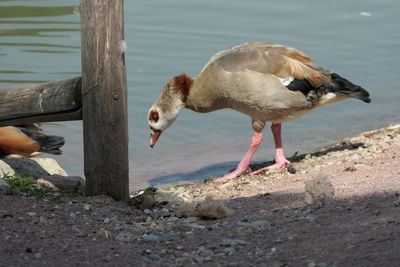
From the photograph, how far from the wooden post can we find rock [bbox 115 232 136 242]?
3.35 ft

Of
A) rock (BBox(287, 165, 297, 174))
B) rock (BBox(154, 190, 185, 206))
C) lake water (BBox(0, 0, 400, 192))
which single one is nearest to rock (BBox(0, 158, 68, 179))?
lake water (BBox(0, 0, 400, 192))

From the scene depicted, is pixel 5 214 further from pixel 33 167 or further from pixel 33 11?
pixel 33 11

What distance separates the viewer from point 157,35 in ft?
47.0

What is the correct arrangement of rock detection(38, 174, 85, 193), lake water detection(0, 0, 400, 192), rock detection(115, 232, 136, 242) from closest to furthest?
rock detection(115, 232, 136, 242)
rock detection(38, 174, 85, 193)
lake water detection(0, 0, 400, 192)

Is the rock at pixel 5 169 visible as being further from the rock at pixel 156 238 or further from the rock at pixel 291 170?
the rock at pixel 291 170

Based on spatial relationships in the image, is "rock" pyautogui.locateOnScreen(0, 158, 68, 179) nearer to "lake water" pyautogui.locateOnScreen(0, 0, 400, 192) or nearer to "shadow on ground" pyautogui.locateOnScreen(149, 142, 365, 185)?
"lake water" pyautogui.locateOnScreen(0, 0, 400, 192)

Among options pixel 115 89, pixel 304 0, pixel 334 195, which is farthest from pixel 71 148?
pixel 304 0

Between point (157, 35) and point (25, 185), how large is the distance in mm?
8002

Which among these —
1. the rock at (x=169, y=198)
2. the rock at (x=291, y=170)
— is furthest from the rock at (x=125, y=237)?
the rock at (x=291, y=170)

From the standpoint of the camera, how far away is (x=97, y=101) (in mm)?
6180

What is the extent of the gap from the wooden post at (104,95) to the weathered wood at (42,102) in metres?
0.19

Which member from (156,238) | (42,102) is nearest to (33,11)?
(42,102)

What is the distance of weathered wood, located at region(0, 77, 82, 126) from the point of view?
21.0 ft

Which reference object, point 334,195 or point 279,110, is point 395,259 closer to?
point 334,195
